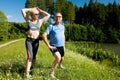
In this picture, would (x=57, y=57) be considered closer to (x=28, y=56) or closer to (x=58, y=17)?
(x=28, y=56)

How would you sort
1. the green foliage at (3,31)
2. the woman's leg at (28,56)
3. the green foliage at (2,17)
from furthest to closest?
the green foliage at (2,17), the green foliage at (3,31), the woman's leg at (28,56)

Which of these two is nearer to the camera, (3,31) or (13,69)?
(13,69)

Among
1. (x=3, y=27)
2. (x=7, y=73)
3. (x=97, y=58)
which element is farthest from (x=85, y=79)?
(x=3, y=27)

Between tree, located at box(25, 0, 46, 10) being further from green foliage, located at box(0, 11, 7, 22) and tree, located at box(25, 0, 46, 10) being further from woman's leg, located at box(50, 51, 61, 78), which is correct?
woman's leg, located at box(50, 51, 61, 78)

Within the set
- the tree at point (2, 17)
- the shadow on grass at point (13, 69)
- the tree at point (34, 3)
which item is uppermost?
the shadow on grass at point (13, 69)

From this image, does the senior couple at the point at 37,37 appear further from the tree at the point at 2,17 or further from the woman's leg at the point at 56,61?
the tree at the point at 2,17

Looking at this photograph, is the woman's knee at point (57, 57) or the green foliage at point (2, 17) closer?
the woman's knee at point (57, 57)

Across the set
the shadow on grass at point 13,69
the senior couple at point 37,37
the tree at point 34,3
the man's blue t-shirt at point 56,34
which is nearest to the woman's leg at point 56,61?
the senior couple at point 37,37

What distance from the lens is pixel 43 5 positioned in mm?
102312

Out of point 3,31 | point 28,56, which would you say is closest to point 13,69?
point 28,56

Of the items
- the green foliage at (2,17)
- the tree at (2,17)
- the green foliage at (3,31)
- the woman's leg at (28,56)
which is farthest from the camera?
the green foliage at (2,17)

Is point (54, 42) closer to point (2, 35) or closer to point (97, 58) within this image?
point (97, 58)

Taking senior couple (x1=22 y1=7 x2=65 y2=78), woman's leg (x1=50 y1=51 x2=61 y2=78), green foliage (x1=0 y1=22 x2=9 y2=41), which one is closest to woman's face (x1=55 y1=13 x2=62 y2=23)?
senior couple (x1=22 y1=7 x2=65 y2=78)

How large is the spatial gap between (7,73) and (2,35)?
183ft
